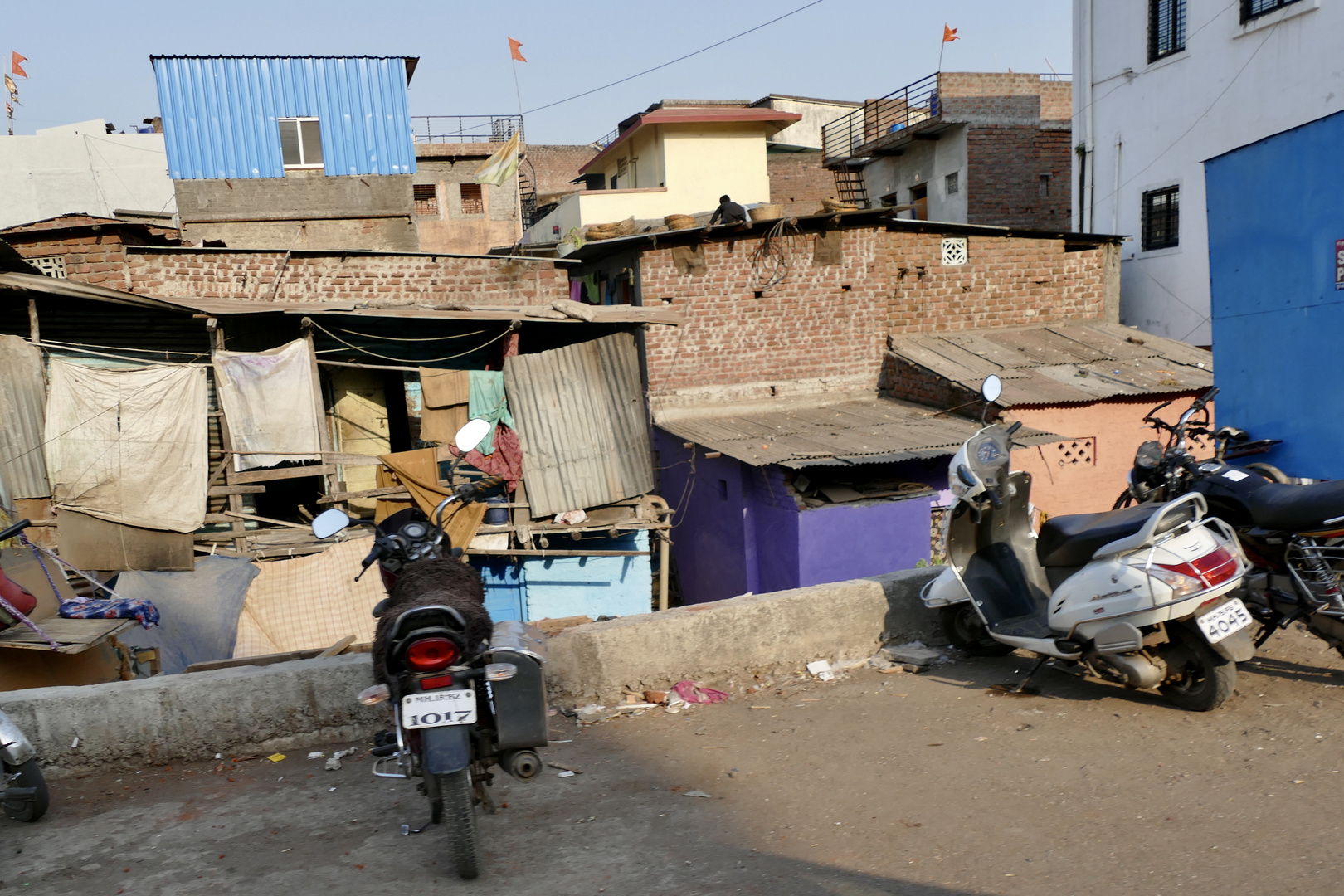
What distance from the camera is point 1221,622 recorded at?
406 centimetres

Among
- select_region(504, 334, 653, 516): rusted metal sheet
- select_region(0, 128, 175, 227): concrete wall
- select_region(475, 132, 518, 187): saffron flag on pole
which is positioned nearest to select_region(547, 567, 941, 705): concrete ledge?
select_region(504, 334, 653, 516): rusted metal sheet

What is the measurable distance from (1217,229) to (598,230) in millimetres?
10132

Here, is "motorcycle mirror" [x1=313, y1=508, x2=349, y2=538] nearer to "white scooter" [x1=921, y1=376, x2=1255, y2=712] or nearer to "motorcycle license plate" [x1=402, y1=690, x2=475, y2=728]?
"motorcycle license plate" [x1=402, y1=690, x2=475, y2=728]

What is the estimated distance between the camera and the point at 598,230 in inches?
613

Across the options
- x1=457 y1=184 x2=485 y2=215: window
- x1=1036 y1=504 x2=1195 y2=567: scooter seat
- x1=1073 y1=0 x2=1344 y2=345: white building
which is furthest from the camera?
x1=457 y1=184 x2=485 y2=215: window

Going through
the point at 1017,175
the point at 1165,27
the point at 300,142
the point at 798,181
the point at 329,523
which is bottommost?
the point at 329,523

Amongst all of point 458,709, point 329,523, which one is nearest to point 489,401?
point 329,523

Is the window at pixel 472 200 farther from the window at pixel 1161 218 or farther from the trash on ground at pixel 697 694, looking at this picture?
the trash on ground at pixel 697 694

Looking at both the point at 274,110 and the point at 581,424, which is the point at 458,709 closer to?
the point at 581,424

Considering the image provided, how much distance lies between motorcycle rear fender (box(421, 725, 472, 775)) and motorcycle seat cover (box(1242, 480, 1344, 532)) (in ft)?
12.9

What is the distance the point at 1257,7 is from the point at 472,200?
77.7ft

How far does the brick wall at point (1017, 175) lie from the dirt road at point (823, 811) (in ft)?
64.9

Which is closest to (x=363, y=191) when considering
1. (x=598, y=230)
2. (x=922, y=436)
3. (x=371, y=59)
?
(x=371, y=59)

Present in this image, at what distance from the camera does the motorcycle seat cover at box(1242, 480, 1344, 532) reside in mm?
4250
